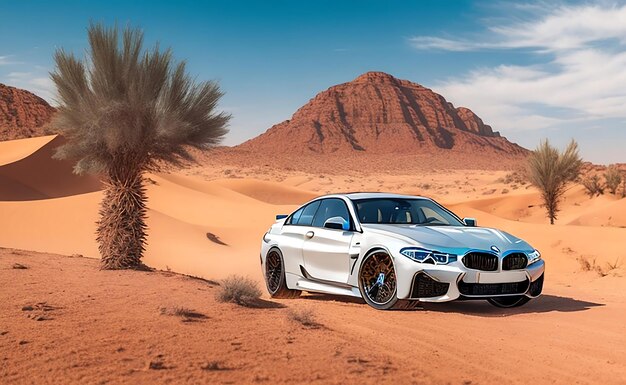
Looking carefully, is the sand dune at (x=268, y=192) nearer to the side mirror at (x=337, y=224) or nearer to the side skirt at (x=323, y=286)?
the side skirt at (x=323, y=286)

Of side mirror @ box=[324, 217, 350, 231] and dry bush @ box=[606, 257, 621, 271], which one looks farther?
dry bush @ box=[606, 257, 621, 271]

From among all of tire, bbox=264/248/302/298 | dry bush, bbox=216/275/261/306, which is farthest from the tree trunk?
dry bush, bbox=216/275/261/306

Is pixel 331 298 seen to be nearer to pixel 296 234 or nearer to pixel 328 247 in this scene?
pixel 296 234

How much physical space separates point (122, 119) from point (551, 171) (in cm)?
2669

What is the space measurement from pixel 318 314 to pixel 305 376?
266cm

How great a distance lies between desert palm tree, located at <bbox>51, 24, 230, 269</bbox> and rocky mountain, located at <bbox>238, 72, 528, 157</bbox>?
138m

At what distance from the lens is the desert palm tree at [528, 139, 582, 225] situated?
34.8 meters

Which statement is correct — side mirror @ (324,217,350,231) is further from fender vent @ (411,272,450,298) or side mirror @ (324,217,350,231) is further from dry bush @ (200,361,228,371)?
dry bush @ (200,361,228,371)

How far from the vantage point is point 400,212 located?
404 inches

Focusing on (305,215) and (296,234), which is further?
(305,215)

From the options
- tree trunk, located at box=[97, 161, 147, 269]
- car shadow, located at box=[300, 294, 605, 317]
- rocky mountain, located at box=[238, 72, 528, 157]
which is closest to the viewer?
car shadow, located at box=[300, 294, 605, 317]

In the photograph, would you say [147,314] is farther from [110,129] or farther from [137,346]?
[110,129]

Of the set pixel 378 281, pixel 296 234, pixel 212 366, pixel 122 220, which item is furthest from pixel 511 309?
pixel 122 220

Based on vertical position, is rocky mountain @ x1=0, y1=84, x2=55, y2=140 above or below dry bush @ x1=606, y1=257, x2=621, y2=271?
above
